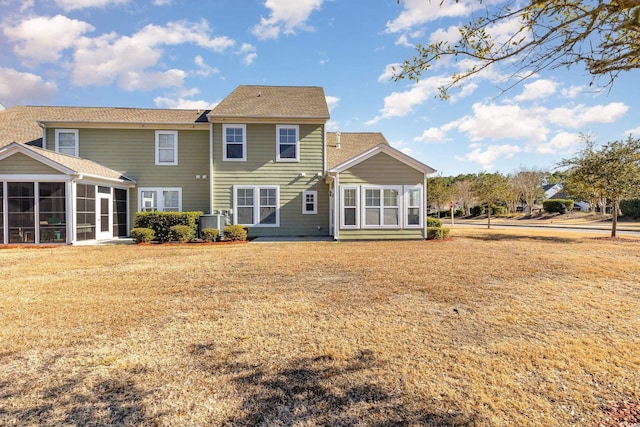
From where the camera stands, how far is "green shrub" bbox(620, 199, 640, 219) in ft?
106

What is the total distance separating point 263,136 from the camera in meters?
15.8

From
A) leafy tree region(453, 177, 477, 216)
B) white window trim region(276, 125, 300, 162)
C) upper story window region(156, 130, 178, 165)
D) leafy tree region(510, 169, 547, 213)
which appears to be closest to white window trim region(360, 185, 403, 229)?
white window trim region(276, 125, 300, 162)

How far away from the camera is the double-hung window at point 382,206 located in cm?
1401

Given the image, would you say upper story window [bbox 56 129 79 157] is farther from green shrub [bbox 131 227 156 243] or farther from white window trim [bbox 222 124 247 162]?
white window trim [bbox 222 124 247 162]

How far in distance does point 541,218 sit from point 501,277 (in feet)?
135

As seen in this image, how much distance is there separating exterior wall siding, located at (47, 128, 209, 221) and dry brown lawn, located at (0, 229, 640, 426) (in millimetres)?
9209

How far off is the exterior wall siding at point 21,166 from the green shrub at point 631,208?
46.4 meters

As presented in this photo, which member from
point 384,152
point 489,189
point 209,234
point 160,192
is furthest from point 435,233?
point 160,192

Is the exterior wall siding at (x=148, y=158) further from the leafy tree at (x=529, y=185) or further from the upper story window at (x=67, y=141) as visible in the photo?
the leafy tree at (x=529, y=185)

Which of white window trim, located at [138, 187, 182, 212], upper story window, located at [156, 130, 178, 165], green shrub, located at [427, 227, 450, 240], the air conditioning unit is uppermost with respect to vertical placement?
upper story window, located at [156, 130, 178, 165]

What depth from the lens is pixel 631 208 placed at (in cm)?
3281

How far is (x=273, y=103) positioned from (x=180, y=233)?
313 inches

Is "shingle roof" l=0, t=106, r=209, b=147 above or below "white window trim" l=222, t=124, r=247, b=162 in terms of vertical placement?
above

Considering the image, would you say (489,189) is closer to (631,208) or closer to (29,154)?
(631,208)
